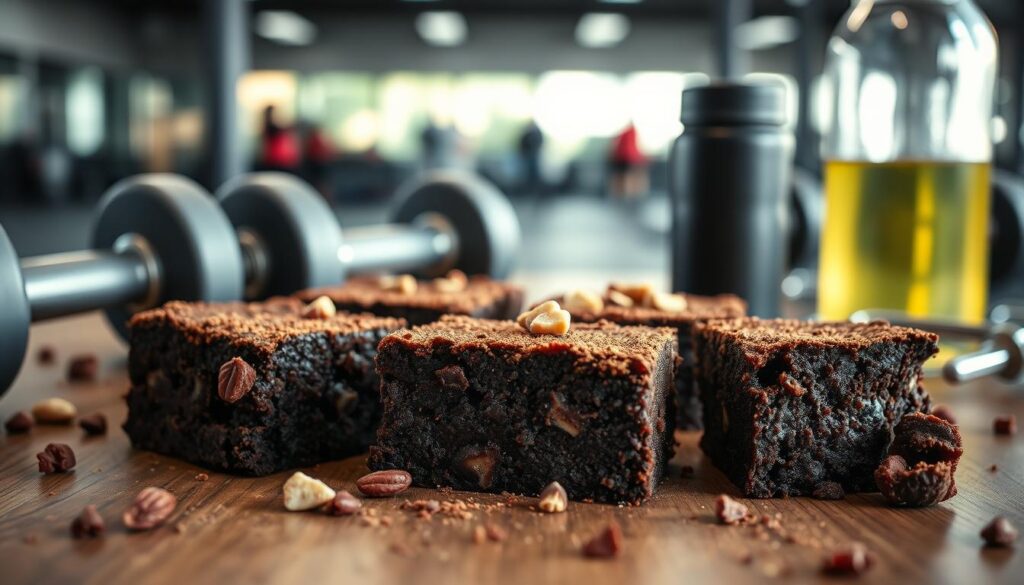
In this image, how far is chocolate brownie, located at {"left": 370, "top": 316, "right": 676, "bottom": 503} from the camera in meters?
0.68

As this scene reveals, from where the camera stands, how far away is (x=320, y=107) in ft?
27.1

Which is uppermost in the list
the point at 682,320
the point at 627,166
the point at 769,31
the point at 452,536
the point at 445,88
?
the point at 769,31

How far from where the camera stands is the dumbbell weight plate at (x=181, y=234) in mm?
1017

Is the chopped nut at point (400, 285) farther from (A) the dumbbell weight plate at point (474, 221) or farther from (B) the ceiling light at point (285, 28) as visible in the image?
(B) the ceiling light at point (285, 28)

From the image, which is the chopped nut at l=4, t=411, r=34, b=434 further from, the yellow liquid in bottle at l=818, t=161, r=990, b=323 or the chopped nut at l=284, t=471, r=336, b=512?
the yellow liquid in bottle at l=818, t=161, r=990, b=323

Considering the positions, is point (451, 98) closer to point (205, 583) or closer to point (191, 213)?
point (191, 213)

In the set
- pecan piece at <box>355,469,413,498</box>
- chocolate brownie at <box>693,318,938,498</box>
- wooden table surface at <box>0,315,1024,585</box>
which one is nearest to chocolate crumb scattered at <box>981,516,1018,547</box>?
wooden table surface at <box>0,315,1024,585</box>

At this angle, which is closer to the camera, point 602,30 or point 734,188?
point 734,188

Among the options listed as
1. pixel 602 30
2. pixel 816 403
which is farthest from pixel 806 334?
pixel 602 30

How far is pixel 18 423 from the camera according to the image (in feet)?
2.83

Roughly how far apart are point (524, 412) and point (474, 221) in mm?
838

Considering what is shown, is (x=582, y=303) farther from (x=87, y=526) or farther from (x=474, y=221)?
(x=474, y=221)

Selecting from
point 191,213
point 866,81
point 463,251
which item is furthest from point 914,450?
point 463,251

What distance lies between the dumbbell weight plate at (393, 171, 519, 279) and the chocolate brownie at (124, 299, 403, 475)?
659 mm
